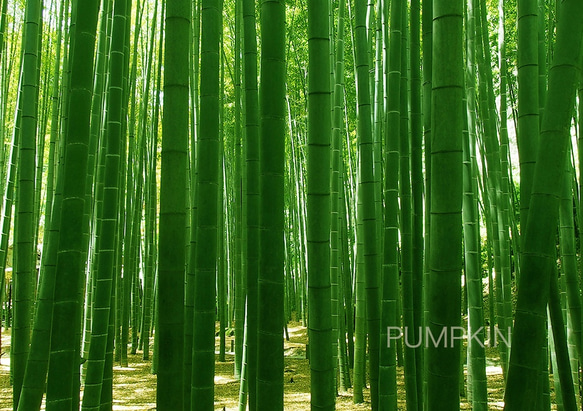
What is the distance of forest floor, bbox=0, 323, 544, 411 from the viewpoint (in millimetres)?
3515

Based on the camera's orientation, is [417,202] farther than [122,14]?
Yes

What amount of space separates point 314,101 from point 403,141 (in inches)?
31.3

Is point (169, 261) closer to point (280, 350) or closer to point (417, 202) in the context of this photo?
point (280, 350)

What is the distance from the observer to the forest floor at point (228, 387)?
3.51 m

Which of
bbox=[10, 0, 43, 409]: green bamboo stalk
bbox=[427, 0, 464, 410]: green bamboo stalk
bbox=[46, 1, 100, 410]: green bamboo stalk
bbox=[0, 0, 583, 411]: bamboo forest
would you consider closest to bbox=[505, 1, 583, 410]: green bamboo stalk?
bbox=[0, 0, 583, 411]: bamboo forest

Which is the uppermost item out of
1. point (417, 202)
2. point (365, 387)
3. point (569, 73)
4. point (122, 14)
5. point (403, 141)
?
point (122, 14)

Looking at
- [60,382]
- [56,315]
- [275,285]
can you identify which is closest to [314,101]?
[275,285]

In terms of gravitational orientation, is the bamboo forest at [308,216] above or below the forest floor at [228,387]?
above

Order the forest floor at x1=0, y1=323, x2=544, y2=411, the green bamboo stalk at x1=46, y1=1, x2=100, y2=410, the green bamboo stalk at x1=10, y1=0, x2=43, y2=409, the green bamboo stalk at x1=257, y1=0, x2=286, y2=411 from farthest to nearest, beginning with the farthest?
1. the forest floor at x1=0, y1=323, x2=544, y2=411
2. the green bamboo stalk at x1=10, y1=0, x2=43, y2=409
3. the green bamboo stalk at x1=46, y1=1, x2=100, y2=410
4. the green bamboo stalk at x1=257, y1=0, x2=286, y2=411

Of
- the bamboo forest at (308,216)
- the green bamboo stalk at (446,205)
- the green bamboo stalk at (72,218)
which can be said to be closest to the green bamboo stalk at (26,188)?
the bamboo forest at (308,216)

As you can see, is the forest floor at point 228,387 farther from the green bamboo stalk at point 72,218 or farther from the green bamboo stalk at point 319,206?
the green bamboo stalk at point 319,206

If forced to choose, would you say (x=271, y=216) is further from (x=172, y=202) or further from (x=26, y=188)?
(x=26, y=188)

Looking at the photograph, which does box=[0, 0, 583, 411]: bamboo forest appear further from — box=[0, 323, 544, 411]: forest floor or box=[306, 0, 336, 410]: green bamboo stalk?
box=[0, 323, 544, 411]: forest floor

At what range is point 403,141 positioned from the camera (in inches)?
80.3
